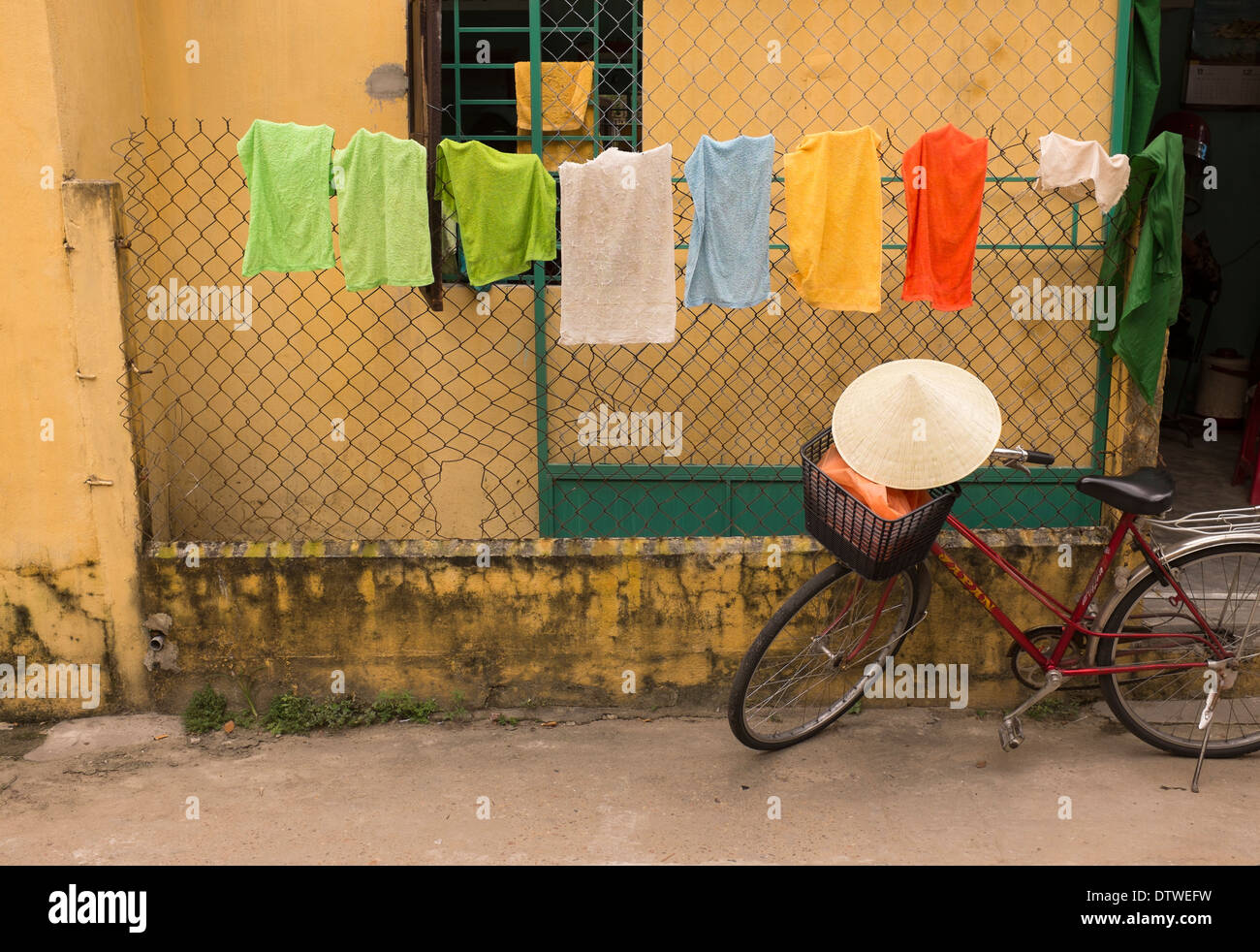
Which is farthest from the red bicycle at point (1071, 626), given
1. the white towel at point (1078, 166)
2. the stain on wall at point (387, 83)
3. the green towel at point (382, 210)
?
the stain on wall at point (387, 83)

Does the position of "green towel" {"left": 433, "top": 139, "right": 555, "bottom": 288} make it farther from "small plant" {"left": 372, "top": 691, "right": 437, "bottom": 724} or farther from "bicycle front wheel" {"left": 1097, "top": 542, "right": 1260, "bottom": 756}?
"bicycle front wheel" {"left": 1097, "top": 542, "right": 1260, "bottom": 756}

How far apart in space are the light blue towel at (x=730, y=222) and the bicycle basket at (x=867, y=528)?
735mm

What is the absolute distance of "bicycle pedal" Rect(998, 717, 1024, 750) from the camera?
4.03 m

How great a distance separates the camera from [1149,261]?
4199 mm

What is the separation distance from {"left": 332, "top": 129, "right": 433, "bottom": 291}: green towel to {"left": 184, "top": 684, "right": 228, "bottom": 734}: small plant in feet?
5.85

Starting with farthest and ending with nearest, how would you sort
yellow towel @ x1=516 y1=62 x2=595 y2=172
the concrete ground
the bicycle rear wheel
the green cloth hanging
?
yellow towel @ x1=516 y1=62 x2=595 y2=172
the green cloth hanging
the bicycle rear wheel
the concrete ground

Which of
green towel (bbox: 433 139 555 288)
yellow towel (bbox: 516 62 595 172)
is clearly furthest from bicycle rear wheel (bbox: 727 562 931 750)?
yellow towel (bbox: 516 62 595 172)

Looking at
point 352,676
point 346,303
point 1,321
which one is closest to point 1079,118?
point 346,303

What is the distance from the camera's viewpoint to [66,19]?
4.22 m

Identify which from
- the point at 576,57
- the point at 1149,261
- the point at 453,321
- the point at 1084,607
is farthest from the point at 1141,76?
the point at 453,321

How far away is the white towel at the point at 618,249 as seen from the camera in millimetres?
4113

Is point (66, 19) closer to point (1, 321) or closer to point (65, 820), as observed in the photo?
point (1, 321)

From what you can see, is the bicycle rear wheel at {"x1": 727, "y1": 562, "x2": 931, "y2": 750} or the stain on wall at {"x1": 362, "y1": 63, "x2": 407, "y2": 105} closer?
the bicycle rear wheel at {"x1": 727, "y1": 562, "x2": 931, "y2": 750}

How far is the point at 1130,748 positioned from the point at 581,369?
2.81m
